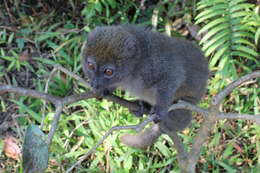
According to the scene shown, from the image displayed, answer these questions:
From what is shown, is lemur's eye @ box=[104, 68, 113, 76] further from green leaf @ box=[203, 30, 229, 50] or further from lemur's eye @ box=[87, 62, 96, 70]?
green leaf @ box=[203, 30, 229, 50]

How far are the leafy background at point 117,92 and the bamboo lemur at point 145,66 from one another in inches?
23.5

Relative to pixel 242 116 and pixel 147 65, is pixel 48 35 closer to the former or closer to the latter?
pixel 147 65

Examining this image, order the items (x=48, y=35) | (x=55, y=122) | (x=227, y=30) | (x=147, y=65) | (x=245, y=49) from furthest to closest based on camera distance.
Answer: (x=48, y=35) → (x=227, y=30) → (x=245, y=49) → (x=147, y=65) → (x=55, y=122)

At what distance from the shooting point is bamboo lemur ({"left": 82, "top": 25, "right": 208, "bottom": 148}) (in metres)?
3.32

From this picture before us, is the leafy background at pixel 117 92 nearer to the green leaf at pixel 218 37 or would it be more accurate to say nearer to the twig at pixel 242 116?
the green leaf at pixel 218 37

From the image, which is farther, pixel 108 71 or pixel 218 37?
pixel 218 37

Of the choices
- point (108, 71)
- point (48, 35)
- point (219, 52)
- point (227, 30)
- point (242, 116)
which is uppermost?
point (48, 35)

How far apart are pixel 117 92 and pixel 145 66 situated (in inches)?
69.4

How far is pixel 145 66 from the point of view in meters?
3.53

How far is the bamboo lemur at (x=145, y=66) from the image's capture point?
3324mm

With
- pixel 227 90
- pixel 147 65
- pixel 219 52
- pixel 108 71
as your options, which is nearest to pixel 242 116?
pixel 227 90

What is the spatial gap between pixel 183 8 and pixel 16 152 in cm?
321

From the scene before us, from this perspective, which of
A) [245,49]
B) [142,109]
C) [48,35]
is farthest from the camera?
[48,35]

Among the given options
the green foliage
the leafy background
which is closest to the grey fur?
the green foliage
